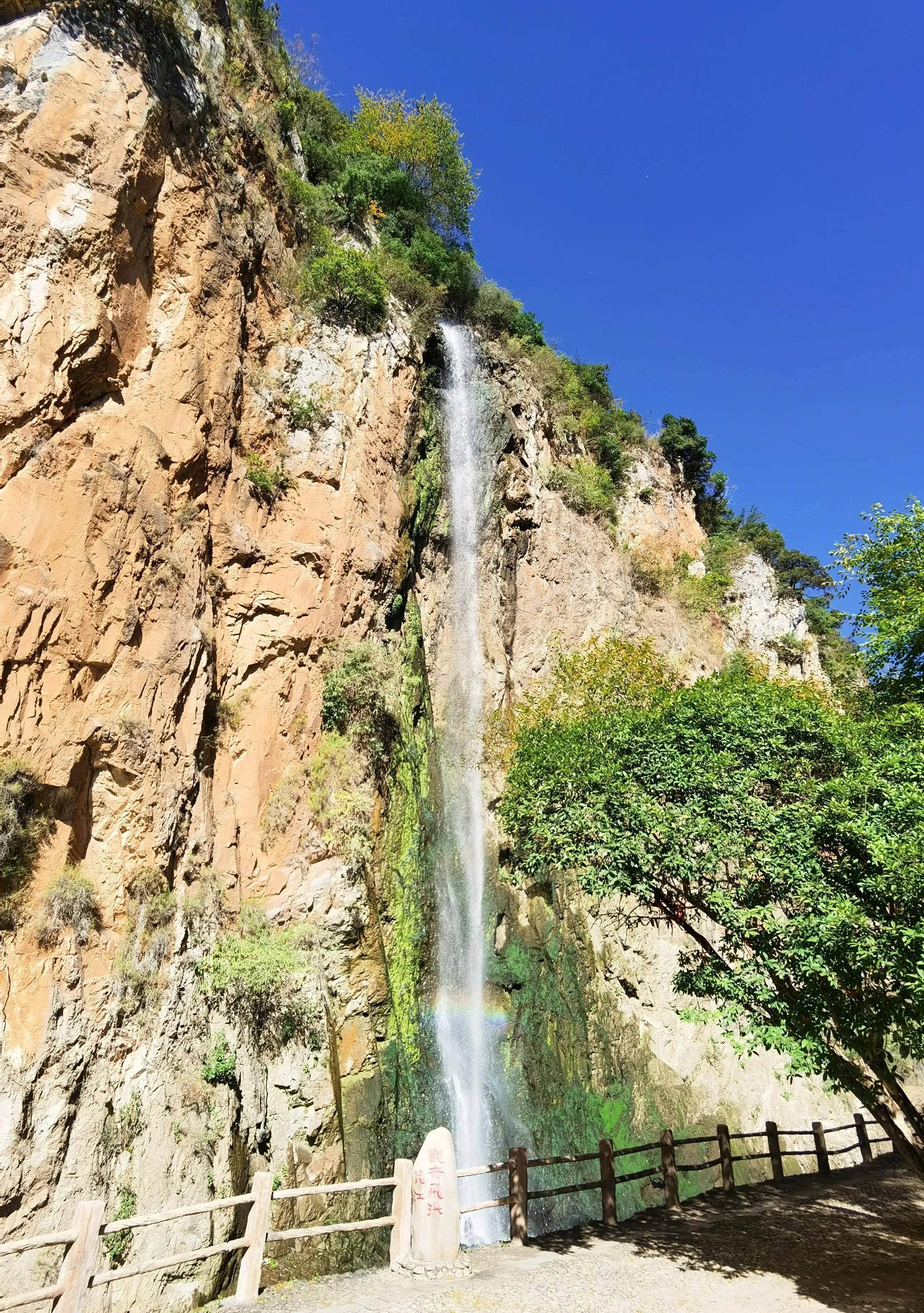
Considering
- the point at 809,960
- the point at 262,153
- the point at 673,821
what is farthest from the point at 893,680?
the point at 262,153

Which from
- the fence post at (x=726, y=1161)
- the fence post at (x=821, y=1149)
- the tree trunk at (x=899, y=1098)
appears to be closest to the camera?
the tree trunk at (x=899, y=1098)

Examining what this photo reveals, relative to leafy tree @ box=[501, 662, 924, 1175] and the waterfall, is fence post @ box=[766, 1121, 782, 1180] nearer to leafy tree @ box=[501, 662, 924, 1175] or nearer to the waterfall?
leafy tree @ box=[501, 662, 924, 1175]

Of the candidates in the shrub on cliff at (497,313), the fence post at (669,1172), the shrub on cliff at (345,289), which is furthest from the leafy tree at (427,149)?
the fence post at (669,1172)

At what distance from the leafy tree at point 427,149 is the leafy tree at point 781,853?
24.6m

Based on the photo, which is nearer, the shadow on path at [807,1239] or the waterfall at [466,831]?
the shadow on path at [807,1239]

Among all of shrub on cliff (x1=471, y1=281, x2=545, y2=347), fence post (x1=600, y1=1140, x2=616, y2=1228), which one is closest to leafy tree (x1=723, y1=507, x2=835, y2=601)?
shrub on cliff (x1=471, y1=281, x2=545, y2=347)

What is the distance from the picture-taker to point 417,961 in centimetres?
1452

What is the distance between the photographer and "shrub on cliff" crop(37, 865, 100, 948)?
8406 millimetres

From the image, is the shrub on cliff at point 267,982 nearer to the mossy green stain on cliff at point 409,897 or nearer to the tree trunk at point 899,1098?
the mossy green stain on cliff at point 409,897

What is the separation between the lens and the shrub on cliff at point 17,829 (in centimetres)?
827

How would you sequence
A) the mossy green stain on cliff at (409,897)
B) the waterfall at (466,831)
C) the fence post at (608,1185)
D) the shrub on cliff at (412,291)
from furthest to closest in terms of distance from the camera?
the shrub on cliff at (412,291), the waterfall at (466,831), the mossy green stain on cliff at (409,897), the fence post at (608,1185)

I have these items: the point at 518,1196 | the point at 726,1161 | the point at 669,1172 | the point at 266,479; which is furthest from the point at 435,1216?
the point at 266,479

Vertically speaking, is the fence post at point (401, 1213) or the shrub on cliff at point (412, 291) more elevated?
the shrub on cliff at point (412, 291)

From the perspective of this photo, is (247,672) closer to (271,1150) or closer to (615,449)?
(271,1150)
